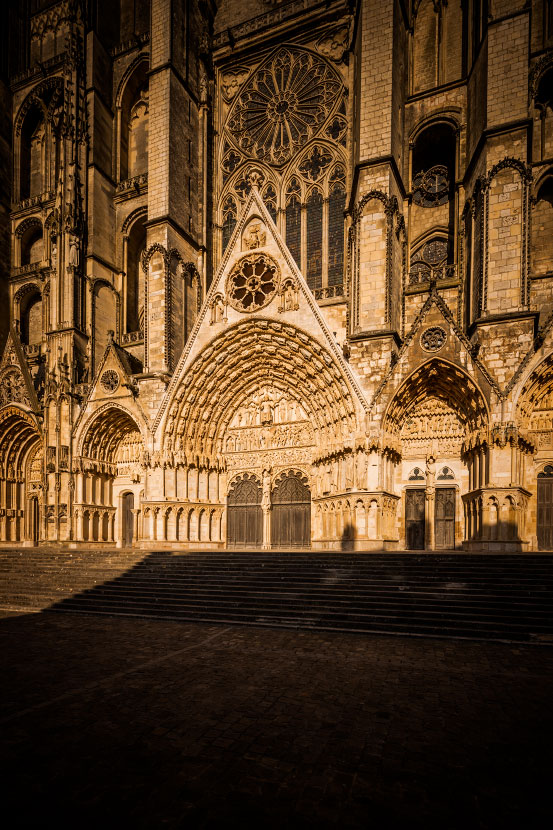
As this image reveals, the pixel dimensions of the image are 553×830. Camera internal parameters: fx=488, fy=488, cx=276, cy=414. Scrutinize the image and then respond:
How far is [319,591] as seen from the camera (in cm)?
1059

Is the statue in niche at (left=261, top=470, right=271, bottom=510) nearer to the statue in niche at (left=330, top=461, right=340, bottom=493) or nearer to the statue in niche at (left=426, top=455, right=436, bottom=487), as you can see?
the statue in niche at (left=330, top=461, right=340, bottom=493)

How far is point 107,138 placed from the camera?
23.6 meters

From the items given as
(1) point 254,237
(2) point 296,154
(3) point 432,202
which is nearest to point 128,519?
(1) point 254,237

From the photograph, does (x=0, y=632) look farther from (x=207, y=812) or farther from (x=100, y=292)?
(x=100, y=292)

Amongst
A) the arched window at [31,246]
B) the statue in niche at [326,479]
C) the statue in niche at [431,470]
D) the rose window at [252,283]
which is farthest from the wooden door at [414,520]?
the arched window at [31,246]

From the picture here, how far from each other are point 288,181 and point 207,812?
70.9 ft

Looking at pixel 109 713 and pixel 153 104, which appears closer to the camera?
pixel 109 713

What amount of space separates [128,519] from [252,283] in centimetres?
1121

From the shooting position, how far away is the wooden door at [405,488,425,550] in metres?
16.4

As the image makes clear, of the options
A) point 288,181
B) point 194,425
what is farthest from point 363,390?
point 288,181

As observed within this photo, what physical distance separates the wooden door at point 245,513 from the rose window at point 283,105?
13.9 meters

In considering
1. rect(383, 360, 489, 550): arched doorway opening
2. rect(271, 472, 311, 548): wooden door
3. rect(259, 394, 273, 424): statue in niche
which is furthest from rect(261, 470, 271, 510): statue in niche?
rect(383, 360, 489, 550): arched doorway opening

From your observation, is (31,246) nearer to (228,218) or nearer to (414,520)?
(228,218)

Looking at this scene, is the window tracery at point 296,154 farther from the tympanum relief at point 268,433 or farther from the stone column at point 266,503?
the stone column at point 266,503
